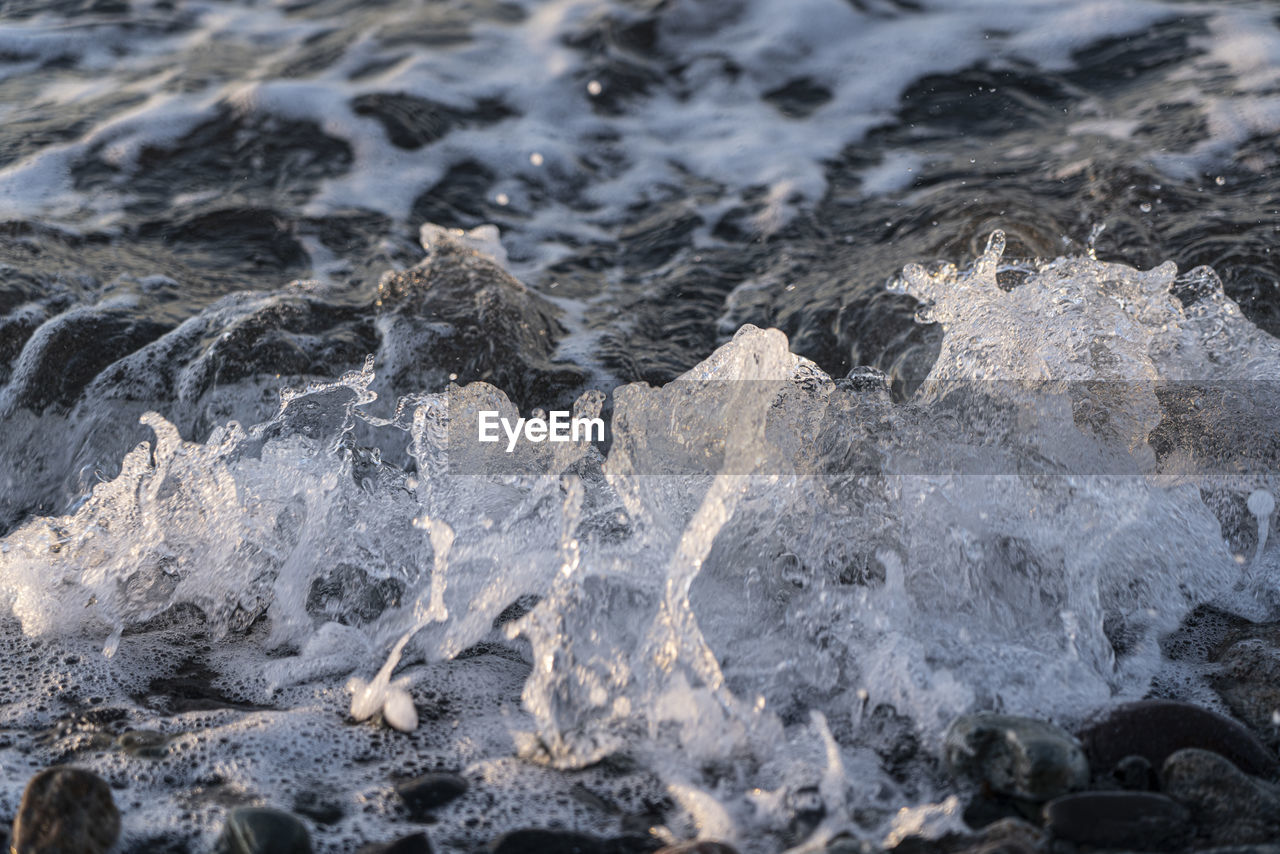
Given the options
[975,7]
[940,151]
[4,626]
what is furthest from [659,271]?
[975,7]

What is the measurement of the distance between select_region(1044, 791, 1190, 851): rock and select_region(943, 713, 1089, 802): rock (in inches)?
1.8

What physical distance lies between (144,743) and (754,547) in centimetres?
131

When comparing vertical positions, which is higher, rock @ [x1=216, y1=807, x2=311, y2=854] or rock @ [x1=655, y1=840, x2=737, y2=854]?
rock @ [x1=216, y1=807, x2=311, y2=854]

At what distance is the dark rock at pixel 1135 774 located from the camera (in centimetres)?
165

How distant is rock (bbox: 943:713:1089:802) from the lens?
1.61m

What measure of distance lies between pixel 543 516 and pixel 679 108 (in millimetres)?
3857

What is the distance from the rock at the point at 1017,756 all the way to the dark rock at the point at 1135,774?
0.28 ft

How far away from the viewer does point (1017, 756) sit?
5.36 ft

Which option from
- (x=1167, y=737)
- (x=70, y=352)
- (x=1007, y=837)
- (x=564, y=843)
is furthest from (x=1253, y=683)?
(x=70, y=352)

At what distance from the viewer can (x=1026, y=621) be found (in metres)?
2.12

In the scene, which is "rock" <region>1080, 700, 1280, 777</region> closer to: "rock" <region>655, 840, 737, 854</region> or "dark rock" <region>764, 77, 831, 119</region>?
"rock" <region>655, 840, 737, 854</region>

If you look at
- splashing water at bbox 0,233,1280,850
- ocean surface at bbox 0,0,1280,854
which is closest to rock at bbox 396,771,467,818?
ocean surface at bbox 0,0,1280,854

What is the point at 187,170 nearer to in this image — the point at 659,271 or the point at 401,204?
the point at 401,204

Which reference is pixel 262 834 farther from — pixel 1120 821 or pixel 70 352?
pixel 70 352
